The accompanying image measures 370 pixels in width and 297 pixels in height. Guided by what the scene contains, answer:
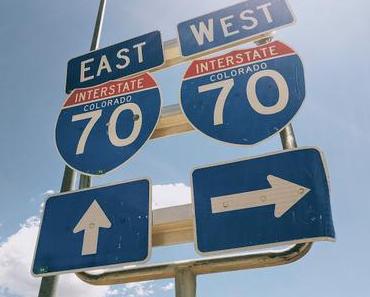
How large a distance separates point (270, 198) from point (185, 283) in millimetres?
491

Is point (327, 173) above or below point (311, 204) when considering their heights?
above

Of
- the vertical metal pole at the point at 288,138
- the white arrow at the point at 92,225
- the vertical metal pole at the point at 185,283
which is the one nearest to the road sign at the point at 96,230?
the white arrow at the point at 92,225

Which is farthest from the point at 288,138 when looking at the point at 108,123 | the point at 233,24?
the point at 108,123

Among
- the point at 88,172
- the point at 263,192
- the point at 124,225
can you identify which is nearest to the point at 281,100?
the point at 263,192

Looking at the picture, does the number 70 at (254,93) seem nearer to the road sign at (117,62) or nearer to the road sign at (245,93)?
the road sign at (245,93)

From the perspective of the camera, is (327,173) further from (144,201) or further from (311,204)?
(144,201)

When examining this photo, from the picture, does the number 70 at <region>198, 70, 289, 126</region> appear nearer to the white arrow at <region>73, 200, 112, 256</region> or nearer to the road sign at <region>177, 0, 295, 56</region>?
the road sign at <region>177, 0, 295, 56</region>

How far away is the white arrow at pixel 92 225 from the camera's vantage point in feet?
6.31

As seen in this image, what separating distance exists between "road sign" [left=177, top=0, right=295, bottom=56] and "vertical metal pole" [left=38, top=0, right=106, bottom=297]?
1009mm

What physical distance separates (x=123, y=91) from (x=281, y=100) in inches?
39.2

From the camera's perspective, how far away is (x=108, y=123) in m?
2.42

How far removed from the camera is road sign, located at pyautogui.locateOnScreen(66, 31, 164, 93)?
273 centimetres

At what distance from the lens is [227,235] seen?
1699 mm

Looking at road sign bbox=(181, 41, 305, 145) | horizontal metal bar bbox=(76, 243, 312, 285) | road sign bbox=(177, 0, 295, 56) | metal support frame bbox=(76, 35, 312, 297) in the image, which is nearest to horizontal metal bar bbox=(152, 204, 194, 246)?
metal support frame bbox=(76, 35, 312, 297)
